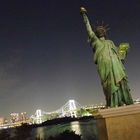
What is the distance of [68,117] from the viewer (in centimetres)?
8675

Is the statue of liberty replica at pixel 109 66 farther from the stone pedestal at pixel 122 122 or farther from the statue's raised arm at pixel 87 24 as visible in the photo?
the stone pedestal at pixel 122 122

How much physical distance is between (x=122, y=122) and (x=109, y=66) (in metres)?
1.36

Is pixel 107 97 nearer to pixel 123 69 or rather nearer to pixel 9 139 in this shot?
pixel 123 69

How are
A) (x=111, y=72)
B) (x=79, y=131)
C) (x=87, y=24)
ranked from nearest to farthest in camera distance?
1. (x=111, y=72)
2. (x=87, y=24)
3. (x=79, y=131)

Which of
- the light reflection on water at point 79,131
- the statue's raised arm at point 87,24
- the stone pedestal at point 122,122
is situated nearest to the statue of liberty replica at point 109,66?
the statue's raised arm at point 87,24

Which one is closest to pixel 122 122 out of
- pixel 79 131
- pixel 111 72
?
pixel 111 72

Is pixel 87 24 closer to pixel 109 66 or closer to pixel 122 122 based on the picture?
pixel 109 66

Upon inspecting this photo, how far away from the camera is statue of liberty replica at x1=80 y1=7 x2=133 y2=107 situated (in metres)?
6.68

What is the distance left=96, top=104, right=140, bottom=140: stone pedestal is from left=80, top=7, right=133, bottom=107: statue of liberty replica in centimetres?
56

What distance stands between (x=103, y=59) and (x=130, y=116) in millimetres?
1497

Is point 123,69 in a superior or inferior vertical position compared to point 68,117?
inferior

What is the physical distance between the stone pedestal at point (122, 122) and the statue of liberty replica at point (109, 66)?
565mm

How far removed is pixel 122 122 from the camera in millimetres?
5988

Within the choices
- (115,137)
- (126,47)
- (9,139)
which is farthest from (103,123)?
(9,139)
